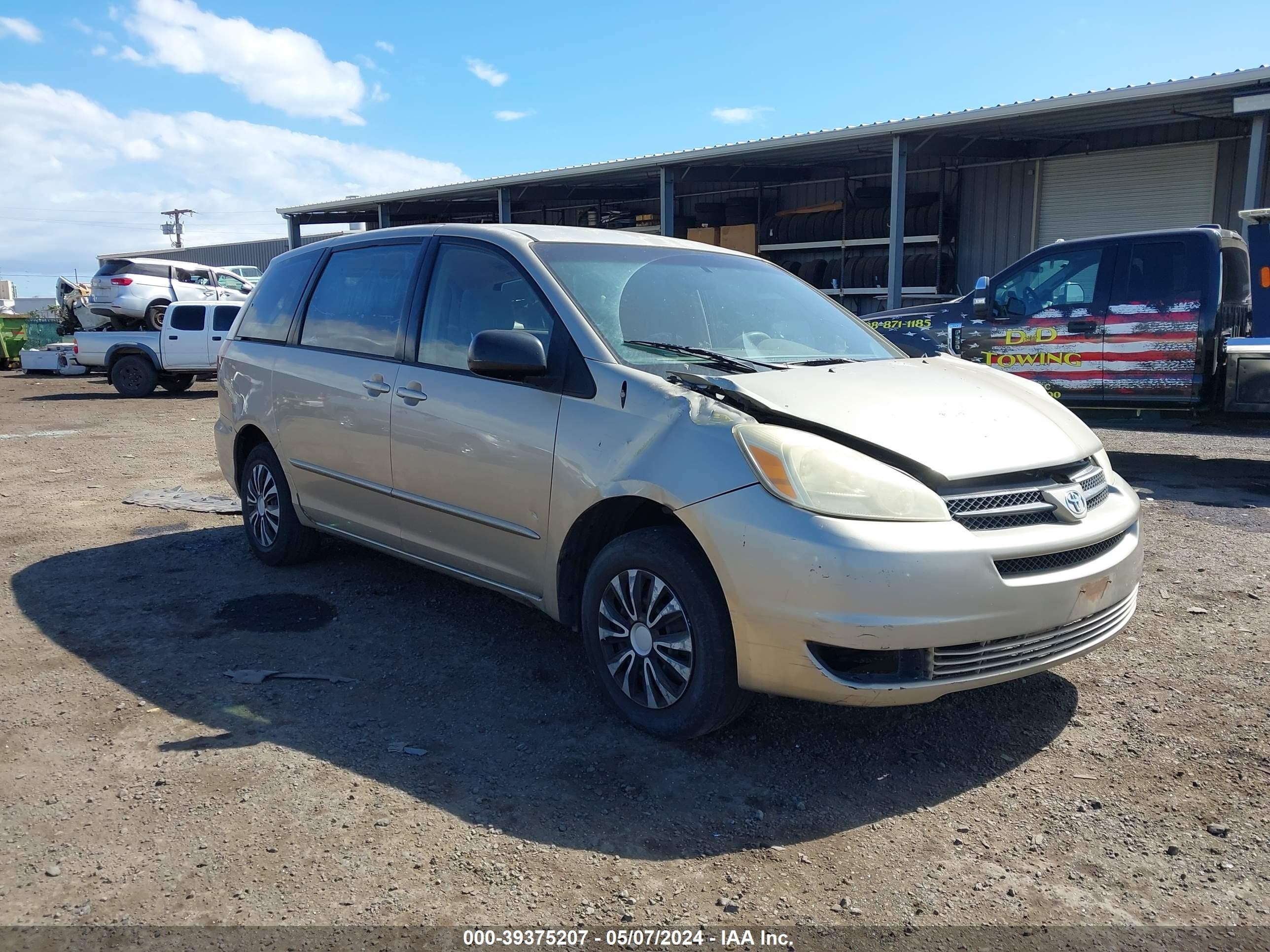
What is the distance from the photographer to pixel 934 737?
3500mm

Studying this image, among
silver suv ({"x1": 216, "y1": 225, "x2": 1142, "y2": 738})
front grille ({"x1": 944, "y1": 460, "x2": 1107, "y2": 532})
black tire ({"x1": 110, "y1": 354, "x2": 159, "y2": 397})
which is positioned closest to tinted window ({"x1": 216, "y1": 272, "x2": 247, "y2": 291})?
black tire ({"x1": 110, "y1": 354, "x2": 159, "y2": 397})

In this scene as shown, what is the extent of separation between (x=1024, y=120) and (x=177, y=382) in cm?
1616

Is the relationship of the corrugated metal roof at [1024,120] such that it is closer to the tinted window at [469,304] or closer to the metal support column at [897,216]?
the metal support column at [897,216]

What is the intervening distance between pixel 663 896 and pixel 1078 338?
8.20 meters

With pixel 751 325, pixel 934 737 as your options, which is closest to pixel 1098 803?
pixel 934 737

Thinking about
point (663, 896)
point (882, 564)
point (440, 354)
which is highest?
point (440, 354)

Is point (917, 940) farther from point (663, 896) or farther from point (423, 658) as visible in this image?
point (423, 658)

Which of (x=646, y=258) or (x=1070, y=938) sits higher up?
(x=646, y=258)

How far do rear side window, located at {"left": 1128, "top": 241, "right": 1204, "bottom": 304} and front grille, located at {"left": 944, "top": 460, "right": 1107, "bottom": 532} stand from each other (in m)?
6.31

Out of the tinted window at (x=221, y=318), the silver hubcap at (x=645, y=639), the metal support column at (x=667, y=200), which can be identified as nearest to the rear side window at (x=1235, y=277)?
the silver hubcap at (x=645, y=639)

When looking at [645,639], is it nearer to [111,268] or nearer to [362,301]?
[362,301]

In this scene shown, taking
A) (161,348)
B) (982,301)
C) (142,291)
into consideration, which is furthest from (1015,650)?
(142,291)

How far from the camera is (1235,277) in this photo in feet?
28.4

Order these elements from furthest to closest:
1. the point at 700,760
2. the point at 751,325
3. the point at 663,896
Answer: the point at 751,325 → the point at 700,760 → the point at 663,896
